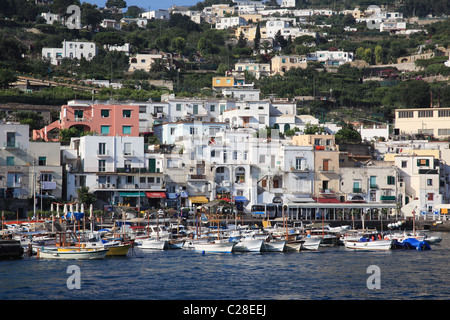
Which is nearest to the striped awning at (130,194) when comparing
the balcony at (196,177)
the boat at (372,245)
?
the balcony at (196,177)

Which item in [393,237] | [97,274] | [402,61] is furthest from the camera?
[402,61]

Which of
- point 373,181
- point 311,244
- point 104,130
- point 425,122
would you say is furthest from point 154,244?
point 425,122

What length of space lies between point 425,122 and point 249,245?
5128 cm

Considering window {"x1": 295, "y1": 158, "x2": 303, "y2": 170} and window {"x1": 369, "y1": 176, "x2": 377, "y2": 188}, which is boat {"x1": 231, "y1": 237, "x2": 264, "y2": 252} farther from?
window {"x1": 369, "y1": 176, "x2": 377, "y2": 188}

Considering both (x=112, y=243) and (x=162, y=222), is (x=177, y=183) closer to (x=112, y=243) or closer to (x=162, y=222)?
(x=162, y=222)

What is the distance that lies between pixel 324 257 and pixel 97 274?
56.5 ft

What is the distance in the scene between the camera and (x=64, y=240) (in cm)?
4697

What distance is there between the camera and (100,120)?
7662cm

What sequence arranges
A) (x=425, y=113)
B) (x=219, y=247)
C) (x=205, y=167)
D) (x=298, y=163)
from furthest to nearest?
(x=425, y=113) → (x=298, y=163) → (x=205, y=167) → (x=219, y=247)

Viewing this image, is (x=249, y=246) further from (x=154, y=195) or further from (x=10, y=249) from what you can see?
(x=154, y=195)

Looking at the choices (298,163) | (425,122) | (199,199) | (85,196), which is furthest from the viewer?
(425,122)

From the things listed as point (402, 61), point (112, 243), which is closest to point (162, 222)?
point (112, 243)

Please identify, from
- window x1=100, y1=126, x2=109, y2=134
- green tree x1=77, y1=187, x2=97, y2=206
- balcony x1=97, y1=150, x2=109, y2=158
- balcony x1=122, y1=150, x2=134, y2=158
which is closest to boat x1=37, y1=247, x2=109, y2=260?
green tree x1=77, y1=187, x2=97, y2=206
